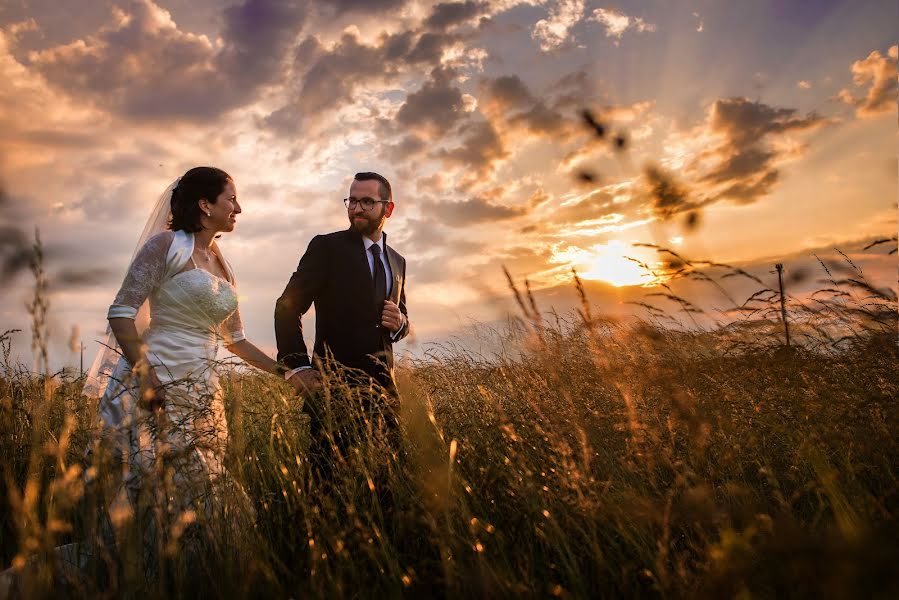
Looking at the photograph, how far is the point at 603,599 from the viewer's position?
1.67 meters

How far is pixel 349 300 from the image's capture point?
3596 millimetres

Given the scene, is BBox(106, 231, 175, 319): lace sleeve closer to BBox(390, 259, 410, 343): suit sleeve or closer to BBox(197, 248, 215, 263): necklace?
BBox(197, 248, 215, 263): necklace

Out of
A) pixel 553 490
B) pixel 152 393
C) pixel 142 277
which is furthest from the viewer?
pixel 142 277

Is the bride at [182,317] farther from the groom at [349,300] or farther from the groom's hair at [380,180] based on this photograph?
the groom's hair at [380,180]

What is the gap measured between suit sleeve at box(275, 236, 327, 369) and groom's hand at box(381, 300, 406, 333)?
1.51 ft

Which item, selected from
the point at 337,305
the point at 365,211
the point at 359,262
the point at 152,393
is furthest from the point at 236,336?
the point at 152,393

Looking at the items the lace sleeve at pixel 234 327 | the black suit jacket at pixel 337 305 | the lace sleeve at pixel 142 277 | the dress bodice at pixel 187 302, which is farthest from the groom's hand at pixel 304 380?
the lace sleeve at pixel 142 277

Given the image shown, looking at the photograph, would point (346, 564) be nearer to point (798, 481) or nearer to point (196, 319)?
point (196, 319)

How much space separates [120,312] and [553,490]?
2.48m

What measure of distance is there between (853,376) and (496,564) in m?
3.04

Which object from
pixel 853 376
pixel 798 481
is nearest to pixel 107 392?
pixel 798 481

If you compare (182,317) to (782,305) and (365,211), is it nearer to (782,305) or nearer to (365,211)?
(365,211)

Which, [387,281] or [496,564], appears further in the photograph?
[387,281]

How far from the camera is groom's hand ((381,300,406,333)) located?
3.64 metres
